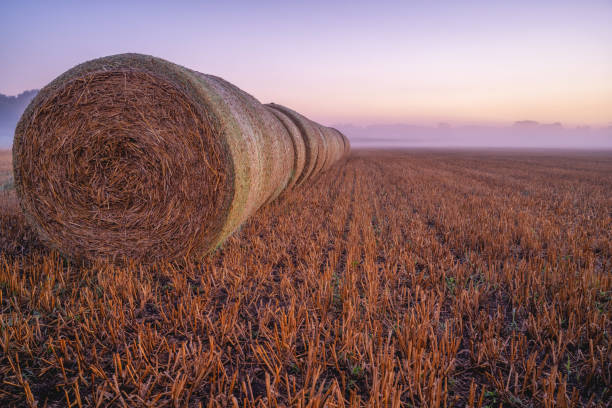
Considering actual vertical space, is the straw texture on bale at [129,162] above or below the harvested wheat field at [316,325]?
above

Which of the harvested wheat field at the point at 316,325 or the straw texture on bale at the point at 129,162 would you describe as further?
the straw texture on bale at the point at 129,162

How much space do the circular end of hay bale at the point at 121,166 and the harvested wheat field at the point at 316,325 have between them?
0.32 meters

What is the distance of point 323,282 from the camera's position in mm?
3037

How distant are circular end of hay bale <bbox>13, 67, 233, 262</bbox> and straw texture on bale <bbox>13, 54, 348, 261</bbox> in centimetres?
1

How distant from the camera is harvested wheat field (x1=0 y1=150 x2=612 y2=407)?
69.5 inches

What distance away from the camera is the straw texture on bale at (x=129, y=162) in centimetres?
326

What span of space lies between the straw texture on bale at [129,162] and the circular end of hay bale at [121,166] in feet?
0.04

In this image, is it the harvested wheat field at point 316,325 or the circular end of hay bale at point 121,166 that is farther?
the circular end of hay bale at point 121,166

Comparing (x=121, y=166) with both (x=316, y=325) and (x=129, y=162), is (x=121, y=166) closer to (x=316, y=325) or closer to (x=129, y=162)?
(x=129, y=162)

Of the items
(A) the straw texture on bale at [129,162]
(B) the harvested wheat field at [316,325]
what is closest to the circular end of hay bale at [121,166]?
(A) the straw texture on bale at [129,162]

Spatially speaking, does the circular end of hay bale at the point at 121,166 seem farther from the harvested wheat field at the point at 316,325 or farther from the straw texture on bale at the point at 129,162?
the harvested wheat field at the point at 316,325

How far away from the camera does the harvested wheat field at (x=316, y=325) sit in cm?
177

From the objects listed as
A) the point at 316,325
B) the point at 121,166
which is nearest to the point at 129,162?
the point at 121,166

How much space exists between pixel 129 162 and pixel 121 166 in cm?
10
